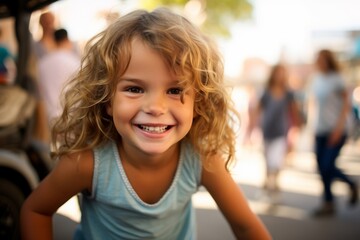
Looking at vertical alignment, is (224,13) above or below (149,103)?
below

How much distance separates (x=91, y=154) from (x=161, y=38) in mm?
540

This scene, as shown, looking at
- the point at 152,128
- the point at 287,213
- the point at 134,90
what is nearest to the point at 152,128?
the point at 152,128

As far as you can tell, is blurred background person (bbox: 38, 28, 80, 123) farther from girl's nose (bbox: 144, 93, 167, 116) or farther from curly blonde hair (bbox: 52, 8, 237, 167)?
girl's nose (bbox: 144, 93, 167, 116)

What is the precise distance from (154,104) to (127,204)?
1.45ft

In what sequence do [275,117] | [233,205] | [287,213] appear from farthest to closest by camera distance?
1. [275,117]
2. [287,213]
3. [233,205]

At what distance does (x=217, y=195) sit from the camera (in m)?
1.76

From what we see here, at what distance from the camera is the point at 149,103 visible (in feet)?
4.86

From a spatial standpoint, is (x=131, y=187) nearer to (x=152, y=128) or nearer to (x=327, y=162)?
(x=152, y=128)

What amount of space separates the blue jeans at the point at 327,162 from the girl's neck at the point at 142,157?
3.98m

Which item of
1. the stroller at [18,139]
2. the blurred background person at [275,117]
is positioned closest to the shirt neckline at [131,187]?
the stroller at [18,139]

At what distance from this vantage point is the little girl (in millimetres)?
1511

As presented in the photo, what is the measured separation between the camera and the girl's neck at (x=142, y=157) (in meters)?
1.72

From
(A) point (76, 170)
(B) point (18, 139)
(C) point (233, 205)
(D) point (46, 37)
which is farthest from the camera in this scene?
(D) point (46, 37)

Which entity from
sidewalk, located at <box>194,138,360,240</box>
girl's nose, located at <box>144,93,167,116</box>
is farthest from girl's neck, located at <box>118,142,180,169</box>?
sidewalk, located at <box>194,138,360,240</box>
